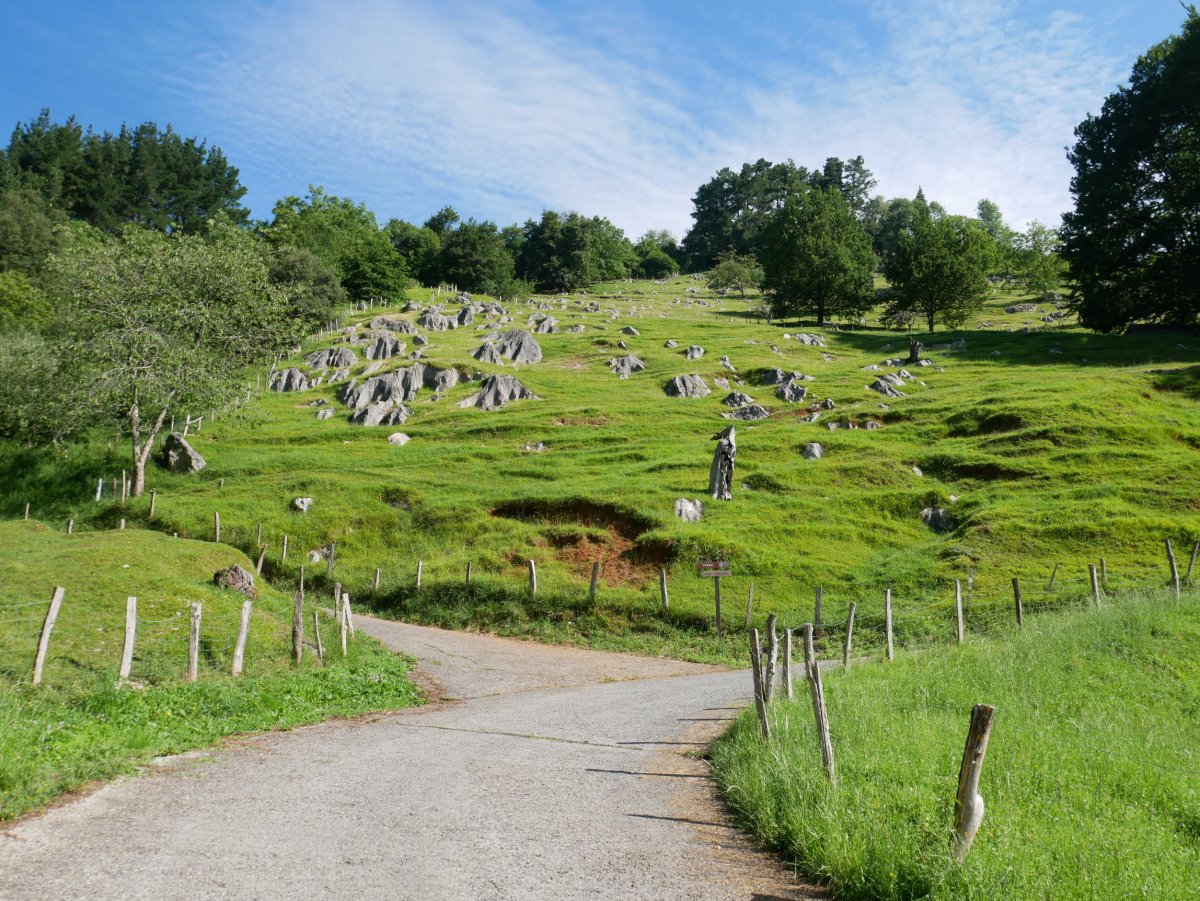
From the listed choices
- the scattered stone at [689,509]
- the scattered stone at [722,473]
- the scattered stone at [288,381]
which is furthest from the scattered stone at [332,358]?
the scattered stone at [689,509]

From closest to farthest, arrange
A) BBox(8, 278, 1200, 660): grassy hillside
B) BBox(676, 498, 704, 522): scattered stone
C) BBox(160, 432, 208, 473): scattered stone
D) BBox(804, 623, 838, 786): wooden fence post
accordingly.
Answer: BBox(804, 623, 838, 786): wooden fence post, BBox(8, 278, 1200, 660): grassy hillside, BBox(676, 498, 704, 522): scattered stone, BBox(160, 432, 208, 473): scattered stone

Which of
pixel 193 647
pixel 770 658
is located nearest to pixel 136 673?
pixel 193 647

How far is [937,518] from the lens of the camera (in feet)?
134

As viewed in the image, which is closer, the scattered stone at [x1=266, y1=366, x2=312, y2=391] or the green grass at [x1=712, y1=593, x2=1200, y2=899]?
the green grass at [x1=712, y1=593, x2=1200, y2=899]

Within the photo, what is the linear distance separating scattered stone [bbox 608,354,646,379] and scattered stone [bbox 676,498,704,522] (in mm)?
44712

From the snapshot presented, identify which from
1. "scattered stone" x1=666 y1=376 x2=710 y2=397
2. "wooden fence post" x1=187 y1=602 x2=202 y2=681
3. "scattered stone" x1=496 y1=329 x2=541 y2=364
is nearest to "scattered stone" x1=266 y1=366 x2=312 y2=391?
"scattered stone" x1=496 y1=329 x2=541 y2=364

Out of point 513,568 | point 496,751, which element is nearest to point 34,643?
point 496,751

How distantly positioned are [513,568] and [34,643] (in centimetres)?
2186

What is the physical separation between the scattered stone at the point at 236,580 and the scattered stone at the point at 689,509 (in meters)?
21.4

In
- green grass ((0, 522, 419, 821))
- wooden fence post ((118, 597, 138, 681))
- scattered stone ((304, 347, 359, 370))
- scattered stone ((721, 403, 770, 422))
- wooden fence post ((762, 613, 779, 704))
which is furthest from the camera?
scattered stone ((304, 347, 359, 370))

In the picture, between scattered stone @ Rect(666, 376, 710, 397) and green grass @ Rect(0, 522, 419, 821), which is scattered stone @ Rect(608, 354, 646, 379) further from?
green grass @ Rect(0, 522, 419, 821)

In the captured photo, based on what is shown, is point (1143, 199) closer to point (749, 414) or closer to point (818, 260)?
point (818, 260)

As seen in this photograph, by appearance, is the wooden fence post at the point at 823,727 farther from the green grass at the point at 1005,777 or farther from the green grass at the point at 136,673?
the green grass at the point at 136,673

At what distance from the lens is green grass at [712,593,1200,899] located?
7.38m
